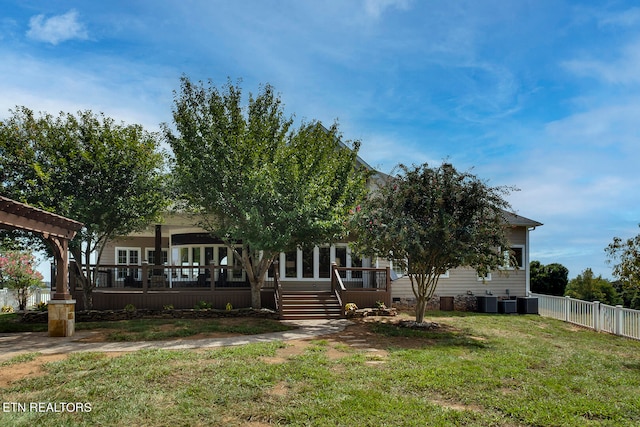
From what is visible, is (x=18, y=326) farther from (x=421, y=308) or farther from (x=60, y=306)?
(x=421, y=308)

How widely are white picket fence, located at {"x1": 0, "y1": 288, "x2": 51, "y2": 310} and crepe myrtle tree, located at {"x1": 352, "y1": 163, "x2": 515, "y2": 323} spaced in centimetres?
1633

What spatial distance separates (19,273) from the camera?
19.4m

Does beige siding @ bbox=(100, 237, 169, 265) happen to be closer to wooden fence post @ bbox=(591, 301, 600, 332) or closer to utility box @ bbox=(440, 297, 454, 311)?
utility box @ bbox=(440, 297, 454, 311)

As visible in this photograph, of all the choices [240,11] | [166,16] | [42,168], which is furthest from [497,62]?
[42,168]

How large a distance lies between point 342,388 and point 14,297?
19.9m

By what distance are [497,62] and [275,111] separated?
755cm

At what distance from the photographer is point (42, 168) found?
15.7 m

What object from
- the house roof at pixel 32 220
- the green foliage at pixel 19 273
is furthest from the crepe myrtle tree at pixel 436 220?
the green foliage at pixel 19 273

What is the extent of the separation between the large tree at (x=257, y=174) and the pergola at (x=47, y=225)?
3993 mm

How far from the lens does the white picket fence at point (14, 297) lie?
20914 mm

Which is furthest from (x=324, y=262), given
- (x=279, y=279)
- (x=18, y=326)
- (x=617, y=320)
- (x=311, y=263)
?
(x=18, y=326)

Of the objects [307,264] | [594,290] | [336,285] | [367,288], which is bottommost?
[594,290]

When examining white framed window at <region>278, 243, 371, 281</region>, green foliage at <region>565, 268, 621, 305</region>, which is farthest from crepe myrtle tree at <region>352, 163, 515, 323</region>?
green foliage at <region>565, 268, 621, 305</region>

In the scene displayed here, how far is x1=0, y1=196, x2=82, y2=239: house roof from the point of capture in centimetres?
1114
